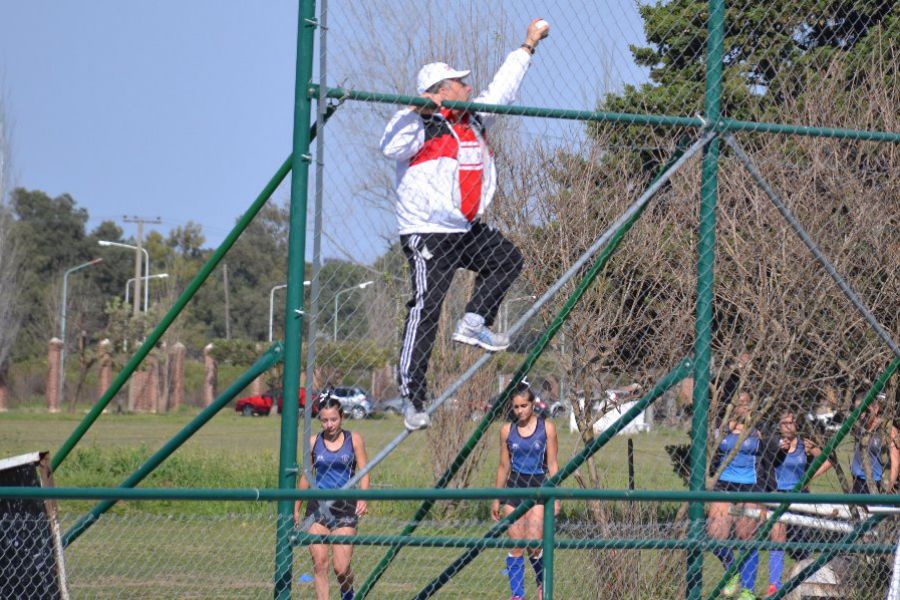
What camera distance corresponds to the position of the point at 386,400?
24.8 feet

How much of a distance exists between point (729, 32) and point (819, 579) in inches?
145

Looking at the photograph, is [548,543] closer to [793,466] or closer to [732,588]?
[732,588]

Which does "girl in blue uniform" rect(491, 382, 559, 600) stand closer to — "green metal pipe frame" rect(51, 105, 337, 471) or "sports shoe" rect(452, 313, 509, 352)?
"sports shoe" rect(452, 313, 509, 352)

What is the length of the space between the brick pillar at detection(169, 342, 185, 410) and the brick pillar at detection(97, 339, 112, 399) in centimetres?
294

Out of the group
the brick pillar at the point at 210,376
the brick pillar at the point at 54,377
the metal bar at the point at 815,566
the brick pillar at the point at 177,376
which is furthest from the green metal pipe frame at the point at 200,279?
the brick pillar at the point at 177,376

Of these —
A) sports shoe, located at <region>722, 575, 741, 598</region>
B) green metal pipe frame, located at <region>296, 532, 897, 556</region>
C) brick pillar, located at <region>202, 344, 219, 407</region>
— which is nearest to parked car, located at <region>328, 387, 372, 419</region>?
green metal pipe frame, located at <region>296, 532, 897, 556</region>

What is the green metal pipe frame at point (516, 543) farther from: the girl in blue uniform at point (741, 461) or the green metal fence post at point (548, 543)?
the girl in blue uniform at point (741, 461)

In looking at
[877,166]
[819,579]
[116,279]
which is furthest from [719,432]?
[116,279]

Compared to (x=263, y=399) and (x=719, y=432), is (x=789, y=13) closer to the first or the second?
(x=719, y=432)

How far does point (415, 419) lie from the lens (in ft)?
19.4

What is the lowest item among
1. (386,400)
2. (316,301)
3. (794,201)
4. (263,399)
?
(263,399)

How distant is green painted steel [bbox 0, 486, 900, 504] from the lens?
16.1 feet

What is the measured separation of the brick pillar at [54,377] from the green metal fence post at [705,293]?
48.3m

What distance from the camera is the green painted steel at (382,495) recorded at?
194 inches
